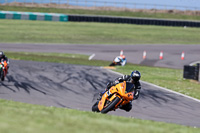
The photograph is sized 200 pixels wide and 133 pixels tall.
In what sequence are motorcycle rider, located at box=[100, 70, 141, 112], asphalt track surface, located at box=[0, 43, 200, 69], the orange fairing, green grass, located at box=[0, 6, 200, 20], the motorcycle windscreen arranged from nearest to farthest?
the orange fairing
the motorcycle windscreen
motorcycle rider, located at box=[100, 70, 141, 112]
asphalt track surface, located at box=[0, 43, 200, 69]
green grass, located at box=[0, 6, 200, 20]

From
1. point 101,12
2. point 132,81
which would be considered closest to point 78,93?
point 132,81

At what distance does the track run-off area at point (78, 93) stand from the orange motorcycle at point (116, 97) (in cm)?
120

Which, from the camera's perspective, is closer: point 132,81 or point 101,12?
point 132,81

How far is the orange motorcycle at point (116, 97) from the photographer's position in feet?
31.7

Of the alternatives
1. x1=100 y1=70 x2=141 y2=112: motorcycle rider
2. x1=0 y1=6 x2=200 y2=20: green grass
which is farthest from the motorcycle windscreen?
x1=0 y1=6 x2=200 y2=20: green grass

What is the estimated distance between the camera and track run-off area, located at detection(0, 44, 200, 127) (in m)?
11.5

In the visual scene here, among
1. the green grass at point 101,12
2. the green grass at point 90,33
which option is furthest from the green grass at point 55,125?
the green grass at point 101,12

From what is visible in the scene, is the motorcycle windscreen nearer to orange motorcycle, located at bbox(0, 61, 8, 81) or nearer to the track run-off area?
the track run-off area

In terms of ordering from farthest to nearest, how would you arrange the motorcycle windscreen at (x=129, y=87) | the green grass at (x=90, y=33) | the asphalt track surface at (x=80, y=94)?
the green grass at (x=90, y=33) < the asphalt track surface at (x=80, y=94) < the motorcycle windscreen at (x=129, y=87)

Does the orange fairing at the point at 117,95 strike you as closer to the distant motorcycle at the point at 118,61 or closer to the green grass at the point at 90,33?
the distant motorcycle at the point at 118,61

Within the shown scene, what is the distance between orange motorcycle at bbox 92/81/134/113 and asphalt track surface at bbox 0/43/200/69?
18.8 metres

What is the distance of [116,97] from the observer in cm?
973

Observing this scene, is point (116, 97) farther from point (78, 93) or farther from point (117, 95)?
point (78, 93)

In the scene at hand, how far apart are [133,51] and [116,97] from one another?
2645 cm
